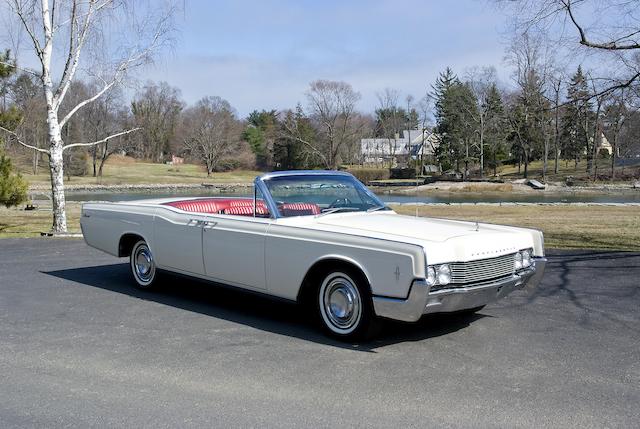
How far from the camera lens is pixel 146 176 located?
225 ft

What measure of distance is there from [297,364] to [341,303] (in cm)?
79

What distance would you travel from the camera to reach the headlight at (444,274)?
16.2 ft

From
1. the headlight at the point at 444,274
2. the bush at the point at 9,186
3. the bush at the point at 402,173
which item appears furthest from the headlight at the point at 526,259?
the bush at the point at 402,173

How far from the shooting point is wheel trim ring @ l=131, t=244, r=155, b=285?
7.46m

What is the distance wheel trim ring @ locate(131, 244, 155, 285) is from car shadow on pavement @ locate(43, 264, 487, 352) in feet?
0.50

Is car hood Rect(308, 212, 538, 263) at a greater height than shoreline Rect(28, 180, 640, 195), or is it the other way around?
car hood Rect(308, 212, 538, 263)

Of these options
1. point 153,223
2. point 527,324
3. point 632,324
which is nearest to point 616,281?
point 632,324

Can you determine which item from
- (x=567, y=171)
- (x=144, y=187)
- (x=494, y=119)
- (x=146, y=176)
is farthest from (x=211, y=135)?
(x=567, y=171)

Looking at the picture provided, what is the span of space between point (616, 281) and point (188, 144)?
249 feet

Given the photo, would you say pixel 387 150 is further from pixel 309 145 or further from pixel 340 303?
pixel 340 303

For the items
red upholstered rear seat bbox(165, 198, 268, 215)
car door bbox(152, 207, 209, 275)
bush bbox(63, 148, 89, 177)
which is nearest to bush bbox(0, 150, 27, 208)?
red upholstered rear seat bbox(165, 198, 268, 215)

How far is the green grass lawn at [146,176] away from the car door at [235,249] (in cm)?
5085

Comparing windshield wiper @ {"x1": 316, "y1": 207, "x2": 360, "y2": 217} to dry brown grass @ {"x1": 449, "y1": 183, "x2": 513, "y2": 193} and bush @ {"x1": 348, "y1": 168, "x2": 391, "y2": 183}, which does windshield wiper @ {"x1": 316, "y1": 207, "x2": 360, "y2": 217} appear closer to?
dry brown grass @ {"x1": 449, "y1": 183, "x2": 513, "y2": 193}

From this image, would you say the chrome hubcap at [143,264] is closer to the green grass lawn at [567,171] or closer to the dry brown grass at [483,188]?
the dry brown grass at [483,188]
